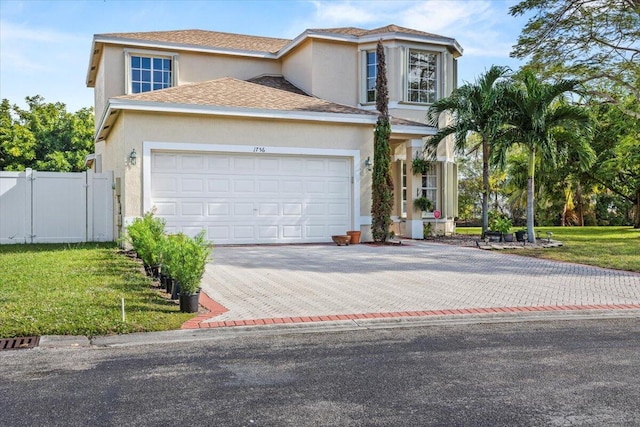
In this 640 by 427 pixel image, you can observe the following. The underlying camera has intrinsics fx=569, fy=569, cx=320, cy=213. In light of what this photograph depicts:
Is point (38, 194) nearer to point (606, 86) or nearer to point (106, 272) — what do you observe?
point (106, 272)

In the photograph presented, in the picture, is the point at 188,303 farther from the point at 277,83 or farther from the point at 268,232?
the point at 277,83

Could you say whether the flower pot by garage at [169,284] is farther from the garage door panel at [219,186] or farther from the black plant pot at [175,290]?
the garage door panel at [219,186]

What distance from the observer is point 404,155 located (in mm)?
20562

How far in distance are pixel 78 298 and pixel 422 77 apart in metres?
16.2

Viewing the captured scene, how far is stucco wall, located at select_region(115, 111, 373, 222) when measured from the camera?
1469 centimetres

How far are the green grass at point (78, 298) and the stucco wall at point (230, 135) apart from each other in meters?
3.63

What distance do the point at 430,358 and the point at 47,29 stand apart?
50.9 feet

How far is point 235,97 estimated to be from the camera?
1636cm

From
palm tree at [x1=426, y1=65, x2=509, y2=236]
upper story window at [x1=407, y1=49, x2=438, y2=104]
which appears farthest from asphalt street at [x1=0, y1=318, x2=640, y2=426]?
upper story window at [x1=407, y1=49, x2=438, y2=104]

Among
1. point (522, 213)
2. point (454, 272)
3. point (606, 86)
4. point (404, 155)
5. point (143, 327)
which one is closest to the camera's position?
point (143, 327)

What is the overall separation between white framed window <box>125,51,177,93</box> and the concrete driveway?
9.46 meters

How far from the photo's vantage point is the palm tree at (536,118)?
1596 centimetres

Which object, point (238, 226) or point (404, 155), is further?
point (404, 155)

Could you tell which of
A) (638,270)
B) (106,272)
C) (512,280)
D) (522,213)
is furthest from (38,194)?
(522,213)
